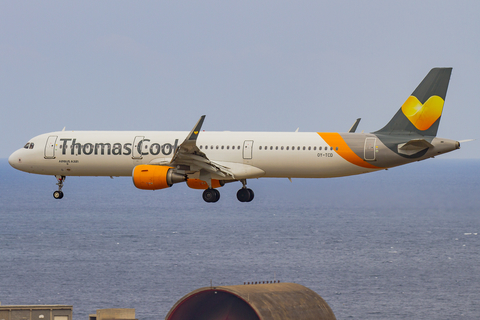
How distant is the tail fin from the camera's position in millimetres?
60875

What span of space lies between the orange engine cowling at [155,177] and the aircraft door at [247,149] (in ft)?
19.5

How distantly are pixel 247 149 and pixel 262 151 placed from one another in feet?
4.56

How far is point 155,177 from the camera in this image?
59938 mm

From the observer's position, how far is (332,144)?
6116cm

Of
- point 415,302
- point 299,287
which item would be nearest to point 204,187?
point 299,287

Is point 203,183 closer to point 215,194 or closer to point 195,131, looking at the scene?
point 215,194

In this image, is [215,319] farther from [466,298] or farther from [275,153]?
[466,298]

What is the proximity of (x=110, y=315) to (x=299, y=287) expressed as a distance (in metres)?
34.5

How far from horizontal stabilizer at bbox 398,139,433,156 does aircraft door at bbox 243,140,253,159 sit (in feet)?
41.0

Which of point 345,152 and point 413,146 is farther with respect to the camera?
point 345,152

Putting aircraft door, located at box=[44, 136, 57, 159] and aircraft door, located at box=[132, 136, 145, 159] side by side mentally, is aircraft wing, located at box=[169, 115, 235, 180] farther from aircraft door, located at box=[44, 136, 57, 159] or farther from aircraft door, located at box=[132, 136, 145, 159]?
aircraft door, located at box=[44, 136, 57, 159]

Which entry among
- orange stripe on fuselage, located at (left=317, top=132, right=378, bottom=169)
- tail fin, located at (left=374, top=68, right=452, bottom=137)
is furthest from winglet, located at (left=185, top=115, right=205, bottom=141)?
tail fin, located at (left=374, top=68, right=452, bottom=137)

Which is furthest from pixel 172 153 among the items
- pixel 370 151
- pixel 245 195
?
pixel 370 151

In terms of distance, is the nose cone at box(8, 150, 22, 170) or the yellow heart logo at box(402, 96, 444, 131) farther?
the nose cone at box(8, 150, 22, 170)
